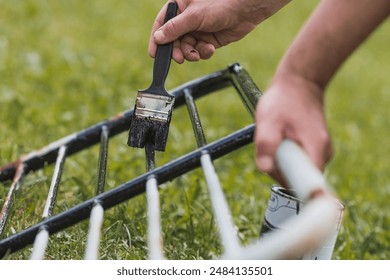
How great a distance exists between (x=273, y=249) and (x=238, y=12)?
1332 millimetres

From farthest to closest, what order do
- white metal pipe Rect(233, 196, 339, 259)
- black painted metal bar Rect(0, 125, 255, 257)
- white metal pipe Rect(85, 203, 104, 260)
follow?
black painted metal bar Rect(0, 125, 255, 257) → white metal pipe Rect(85, 203, 104, 260) → white metal pipe Rect(233, 196, 339, 259)

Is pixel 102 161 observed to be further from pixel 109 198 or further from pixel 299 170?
pixel 299 170

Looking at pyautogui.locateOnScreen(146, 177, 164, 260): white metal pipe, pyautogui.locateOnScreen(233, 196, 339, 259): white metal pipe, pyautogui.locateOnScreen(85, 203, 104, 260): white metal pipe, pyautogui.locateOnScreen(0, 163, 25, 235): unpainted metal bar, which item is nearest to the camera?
pyautogui.locateOnScreen(233, 196, 339, 259): white metal pipe

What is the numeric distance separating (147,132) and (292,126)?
2.94 feet

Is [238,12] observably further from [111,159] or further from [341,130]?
[341,130]

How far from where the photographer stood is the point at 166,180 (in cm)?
199

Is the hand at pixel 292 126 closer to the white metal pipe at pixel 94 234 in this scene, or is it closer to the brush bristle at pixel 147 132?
the white metal pipe at pixel 94 234

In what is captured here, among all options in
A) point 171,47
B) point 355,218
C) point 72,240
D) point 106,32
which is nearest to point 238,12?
point 171,47

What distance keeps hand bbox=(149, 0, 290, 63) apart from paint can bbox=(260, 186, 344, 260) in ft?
1.80

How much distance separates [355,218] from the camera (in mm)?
3191

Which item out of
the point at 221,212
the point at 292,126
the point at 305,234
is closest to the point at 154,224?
the point at 221,212

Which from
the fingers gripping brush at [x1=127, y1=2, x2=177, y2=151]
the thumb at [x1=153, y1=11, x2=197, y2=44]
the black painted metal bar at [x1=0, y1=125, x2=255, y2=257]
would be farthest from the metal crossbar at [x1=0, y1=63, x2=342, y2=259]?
the thumb at [x1=153, y1=11, x2=197, y2=44]

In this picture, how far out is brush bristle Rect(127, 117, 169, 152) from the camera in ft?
7.06

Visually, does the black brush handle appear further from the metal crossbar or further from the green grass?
the green grass
